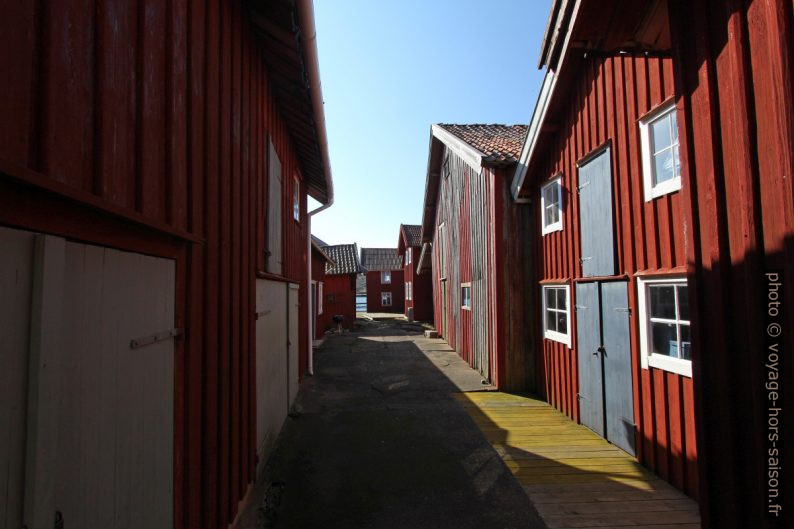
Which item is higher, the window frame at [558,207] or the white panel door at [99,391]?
the window frame at [558,207]

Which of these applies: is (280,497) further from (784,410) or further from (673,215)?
(673,215)

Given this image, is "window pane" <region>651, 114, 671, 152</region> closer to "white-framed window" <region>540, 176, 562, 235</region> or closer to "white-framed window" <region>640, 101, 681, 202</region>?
"white-framed window" <region>640, 101, 681, 202</region>

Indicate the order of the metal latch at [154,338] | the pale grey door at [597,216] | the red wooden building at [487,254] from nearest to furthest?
the metal latch at [154,338] → the pale grey door at [597,216] → the red wooden building at [487,254]

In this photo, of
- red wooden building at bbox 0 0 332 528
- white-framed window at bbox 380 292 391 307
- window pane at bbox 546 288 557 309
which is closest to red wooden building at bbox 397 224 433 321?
white-framed window at bbox 380 292 391 307

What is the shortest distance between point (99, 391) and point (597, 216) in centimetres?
575

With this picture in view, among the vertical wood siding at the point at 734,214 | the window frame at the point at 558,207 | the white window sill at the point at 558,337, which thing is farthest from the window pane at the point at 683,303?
the window frame at the point at 558,207

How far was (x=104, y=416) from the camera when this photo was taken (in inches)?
62.7

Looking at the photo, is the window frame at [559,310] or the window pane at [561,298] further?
the window pane at [561,298]

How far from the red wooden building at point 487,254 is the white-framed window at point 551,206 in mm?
643

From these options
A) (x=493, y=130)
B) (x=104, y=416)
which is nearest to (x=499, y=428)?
(x=104, y=416)

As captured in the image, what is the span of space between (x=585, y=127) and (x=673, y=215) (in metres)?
2.34

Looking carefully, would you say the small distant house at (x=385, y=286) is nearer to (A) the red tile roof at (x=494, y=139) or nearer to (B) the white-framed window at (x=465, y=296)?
(B) the white-framed window at (x=465, y=296)

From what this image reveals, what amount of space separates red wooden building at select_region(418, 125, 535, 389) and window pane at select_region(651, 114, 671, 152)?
3423 millimetres

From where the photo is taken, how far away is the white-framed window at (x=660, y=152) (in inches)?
161
